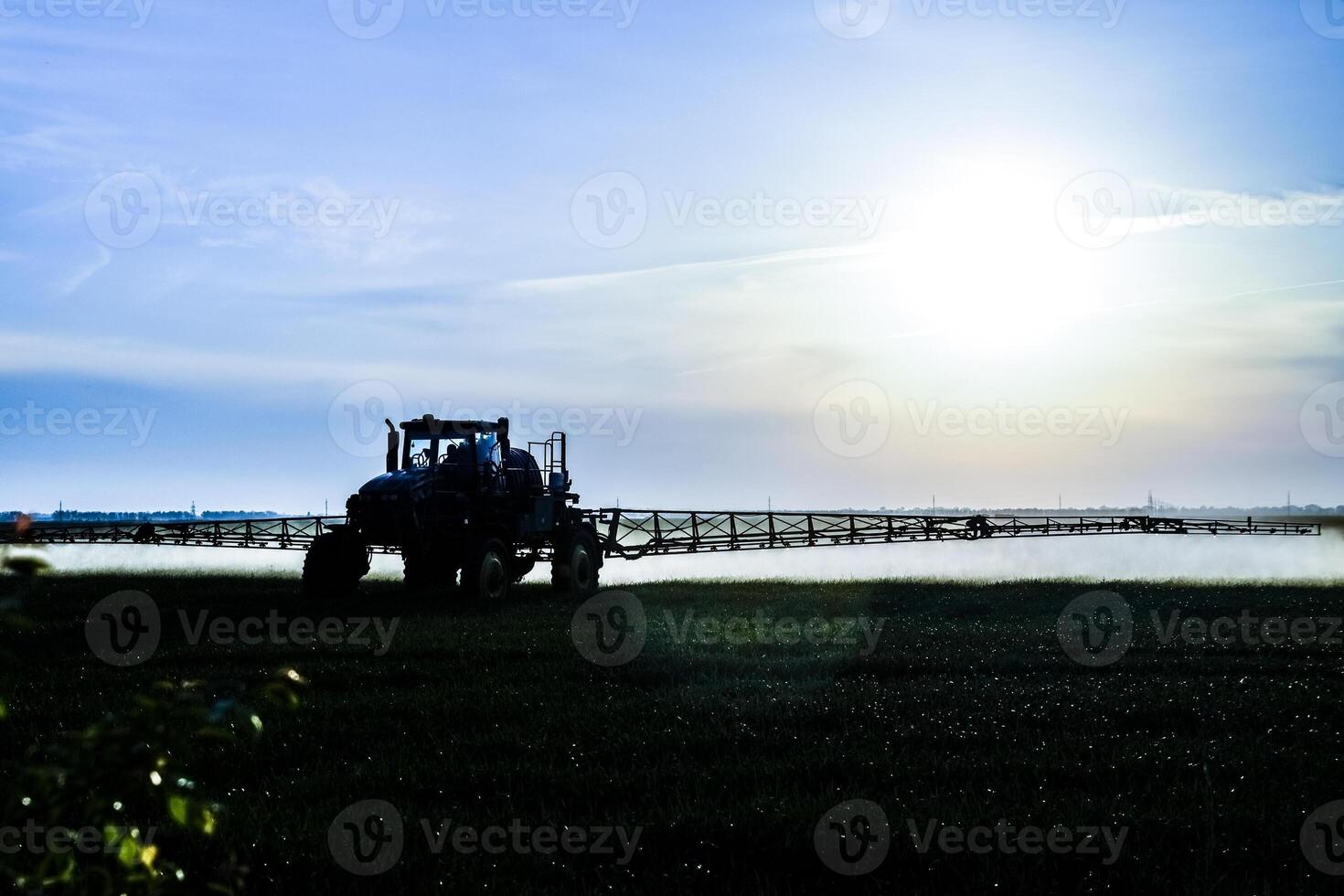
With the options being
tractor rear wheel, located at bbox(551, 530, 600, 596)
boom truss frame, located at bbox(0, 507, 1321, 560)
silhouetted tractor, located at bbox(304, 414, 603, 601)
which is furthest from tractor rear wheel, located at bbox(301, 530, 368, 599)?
boom truss frame, located at bbox(0, 507, 1321, 560)

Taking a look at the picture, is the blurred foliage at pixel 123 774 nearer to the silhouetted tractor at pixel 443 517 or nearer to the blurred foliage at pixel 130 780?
the blurred foliage at pixel 130 780

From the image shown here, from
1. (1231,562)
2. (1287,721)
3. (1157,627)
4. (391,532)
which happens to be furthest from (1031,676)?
(1231,562)

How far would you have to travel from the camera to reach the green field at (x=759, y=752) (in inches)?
252

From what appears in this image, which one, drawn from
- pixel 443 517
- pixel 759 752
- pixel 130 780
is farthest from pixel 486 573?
pixel 130 780

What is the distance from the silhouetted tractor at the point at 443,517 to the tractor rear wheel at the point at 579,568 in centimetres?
92

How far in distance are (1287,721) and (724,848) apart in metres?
6.30

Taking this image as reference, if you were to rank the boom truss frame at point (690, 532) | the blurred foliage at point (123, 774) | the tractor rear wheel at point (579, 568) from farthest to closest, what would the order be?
1. the boom truss frame at point (690, 532)
2. the tractor rear wheel at point (579, 568)
3. the blurred foliage at point (123, 774)

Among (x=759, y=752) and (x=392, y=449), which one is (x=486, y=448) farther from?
(x=759, y=752)

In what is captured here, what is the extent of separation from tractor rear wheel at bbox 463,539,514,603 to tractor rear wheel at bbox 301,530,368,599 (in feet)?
7.96

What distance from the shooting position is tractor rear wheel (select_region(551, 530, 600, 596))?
24484 millimetres

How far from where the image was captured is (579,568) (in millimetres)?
24875

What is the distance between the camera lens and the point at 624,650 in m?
14.3

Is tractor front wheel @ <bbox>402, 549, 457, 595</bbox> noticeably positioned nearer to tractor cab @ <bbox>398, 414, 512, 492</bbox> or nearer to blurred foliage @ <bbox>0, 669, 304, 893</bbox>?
tractor cab @ <bbox>398, 414, 512, 492</bbox>

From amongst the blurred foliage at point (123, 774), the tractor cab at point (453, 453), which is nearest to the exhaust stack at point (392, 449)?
the tractor cab at point (453, 453)
